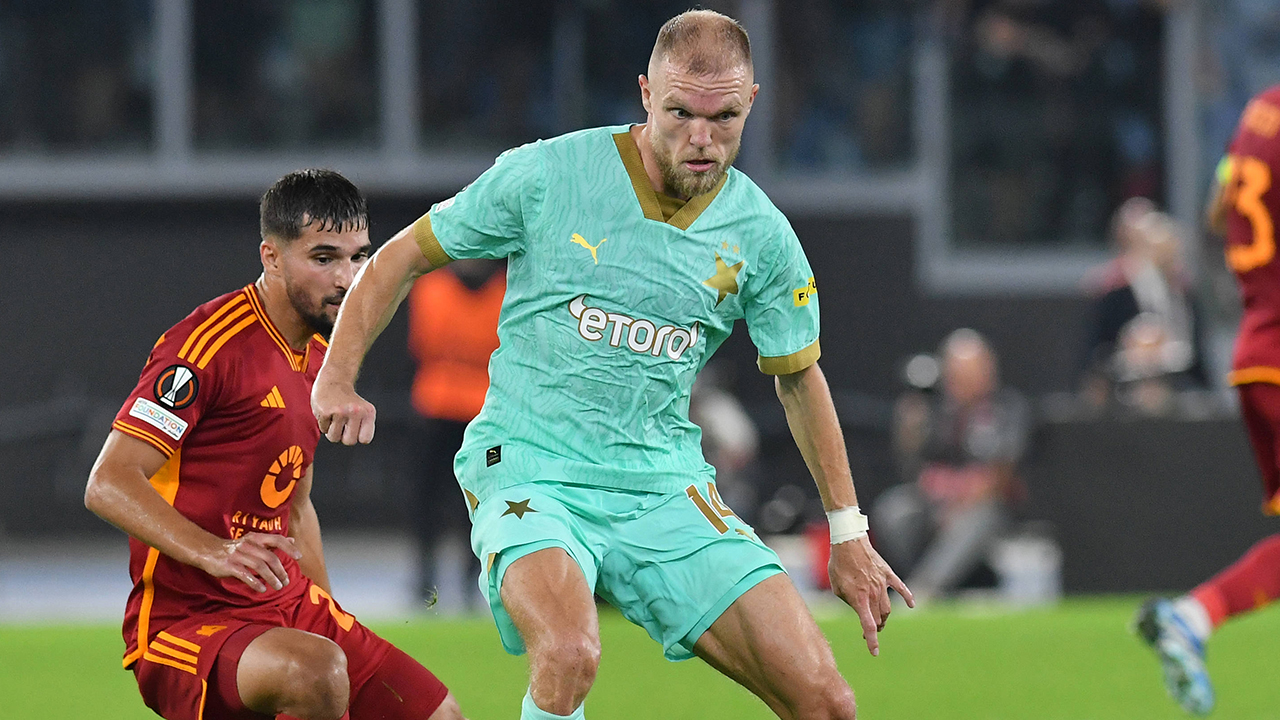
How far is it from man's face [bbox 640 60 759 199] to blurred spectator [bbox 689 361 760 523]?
22.7 ft

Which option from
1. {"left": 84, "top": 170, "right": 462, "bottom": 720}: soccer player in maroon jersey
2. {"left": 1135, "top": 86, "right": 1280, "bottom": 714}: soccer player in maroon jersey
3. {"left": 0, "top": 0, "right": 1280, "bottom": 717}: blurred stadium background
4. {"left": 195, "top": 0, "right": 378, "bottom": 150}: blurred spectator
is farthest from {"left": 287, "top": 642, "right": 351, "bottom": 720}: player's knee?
{"left": 195, "top": 0, "right": 378, "bottom": 150}: blurred spectator

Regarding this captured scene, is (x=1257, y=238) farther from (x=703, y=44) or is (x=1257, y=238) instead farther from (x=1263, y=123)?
(x=703, y=44)

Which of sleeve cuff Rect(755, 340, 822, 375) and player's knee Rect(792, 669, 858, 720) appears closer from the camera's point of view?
player's knee Rect(792, 669, 858, 720)

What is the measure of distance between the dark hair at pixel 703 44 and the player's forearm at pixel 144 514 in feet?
5.23

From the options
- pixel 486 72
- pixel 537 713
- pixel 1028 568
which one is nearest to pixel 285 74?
pixel 486 72

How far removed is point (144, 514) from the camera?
14.2 ft

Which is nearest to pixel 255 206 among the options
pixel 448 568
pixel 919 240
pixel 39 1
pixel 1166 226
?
pixel 39 1

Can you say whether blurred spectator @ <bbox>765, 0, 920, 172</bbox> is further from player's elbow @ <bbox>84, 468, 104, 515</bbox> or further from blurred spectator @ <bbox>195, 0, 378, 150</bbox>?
player's elbow @ <bbox>84, 468, 104, 515</bbox>

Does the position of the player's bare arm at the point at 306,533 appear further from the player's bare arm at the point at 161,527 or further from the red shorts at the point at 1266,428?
the red shorts at the point at 1266,428

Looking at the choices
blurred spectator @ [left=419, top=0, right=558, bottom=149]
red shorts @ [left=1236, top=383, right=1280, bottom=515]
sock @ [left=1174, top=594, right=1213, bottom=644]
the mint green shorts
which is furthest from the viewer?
blurred spectator @ [left=419, top=0, right=558, bottom=149]

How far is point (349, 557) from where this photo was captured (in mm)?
14047

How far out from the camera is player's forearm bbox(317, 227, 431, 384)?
4117 mm

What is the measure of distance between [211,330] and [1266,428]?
3823 millimetres

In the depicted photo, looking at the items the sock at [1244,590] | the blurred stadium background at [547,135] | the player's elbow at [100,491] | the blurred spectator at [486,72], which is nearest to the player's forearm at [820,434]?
the player's elbow at [100,491]
